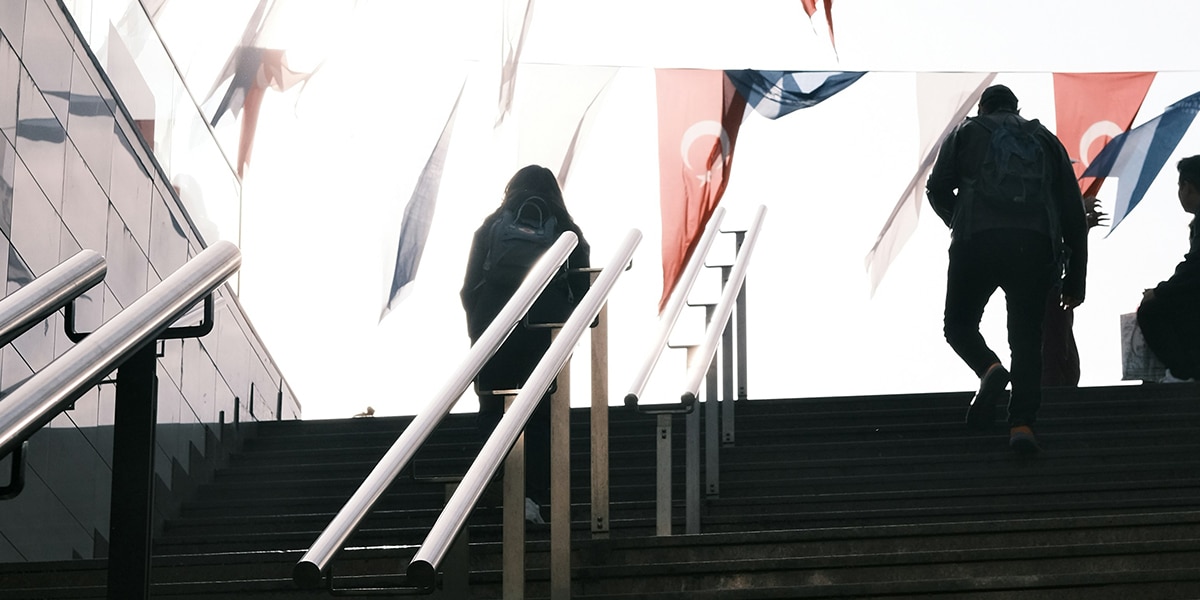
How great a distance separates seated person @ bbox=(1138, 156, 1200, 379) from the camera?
7234 millimetres

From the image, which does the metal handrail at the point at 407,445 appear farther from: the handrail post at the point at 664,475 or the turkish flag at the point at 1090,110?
the turkish flag at the point at 1090,110

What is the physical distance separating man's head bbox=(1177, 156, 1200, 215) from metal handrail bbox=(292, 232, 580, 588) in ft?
13.9

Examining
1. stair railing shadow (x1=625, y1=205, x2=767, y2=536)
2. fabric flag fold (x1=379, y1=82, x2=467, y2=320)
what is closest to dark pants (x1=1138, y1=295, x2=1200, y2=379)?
stair railing shadow (x1=625, y1=205, x2=767, y2=536)

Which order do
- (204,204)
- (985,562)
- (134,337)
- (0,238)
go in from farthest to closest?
1. (204,204)
2. (0,238)
3. (985,562)
4. (134,337)

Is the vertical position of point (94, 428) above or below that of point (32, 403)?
below

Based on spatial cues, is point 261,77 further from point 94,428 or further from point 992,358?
point 992,358

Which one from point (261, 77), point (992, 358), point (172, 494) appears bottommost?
point (172, 494)

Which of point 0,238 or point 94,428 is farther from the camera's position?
point 94,428

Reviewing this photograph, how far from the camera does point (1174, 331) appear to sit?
7.32 m

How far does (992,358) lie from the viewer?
603cm

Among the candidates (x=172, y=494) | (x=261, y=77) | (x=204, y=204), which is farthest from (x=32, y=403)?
(x=261, y=77)

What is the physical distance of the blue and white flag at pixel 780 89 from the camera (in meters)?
11.2

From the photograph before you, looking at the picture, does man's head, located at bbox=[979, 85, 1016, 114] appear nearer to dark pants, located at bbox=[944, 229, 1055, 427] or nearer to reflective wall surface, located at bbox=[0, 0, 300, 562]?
dark pants, located at bbox=[944, 229, 1055, 427]

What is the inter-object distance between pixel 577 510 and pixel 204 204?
3.82m
